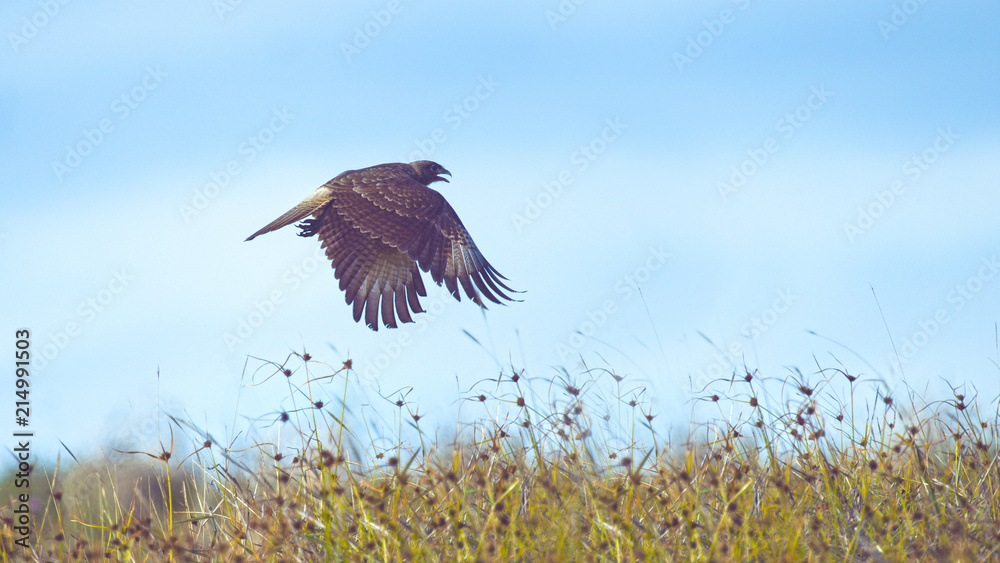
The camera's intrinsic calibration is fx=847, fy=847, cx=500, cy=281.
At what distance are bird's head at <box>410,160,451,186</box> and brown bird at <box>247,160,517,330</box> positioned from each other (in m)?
1.39

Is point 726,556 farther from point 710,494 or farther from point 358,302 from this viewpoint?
point 358,302

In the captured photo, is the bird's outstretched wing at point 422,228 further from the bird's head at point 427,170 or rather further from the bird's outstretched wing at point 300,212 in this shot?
the bird's head at point 427,170

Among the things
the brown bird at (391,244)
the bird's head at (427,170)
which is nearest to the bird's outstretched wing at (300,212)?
the brown bird at (391,244)

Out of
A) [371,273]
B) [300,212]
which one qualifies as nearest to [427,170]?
[300,212]

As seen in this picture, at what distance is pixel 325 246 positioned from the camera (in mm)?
7195

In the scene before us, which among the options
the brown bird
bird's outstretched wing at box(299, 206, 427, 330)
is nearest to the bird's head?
the brown bird

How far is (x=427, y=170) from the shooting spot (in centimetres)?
899

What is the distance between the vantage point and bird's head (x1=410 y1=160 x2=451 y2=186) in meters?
8.98

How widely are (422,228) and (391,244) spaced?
0.31 meters

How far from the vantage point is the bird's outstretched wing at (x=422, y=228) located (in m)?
6.65

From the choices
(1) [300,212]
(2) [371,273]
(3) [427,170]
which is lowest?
(2) [371,273]

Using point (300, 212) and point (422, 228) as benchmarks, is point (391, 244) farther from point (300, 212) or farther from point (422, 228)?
point (300, 212)

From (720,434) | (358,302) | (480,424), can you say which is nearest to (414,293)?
(358,302)

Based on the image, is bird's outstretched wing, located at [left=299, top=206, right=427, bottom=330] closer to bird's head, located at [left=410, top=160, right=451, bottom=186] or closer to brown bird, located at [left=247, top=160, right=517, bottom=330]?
brown bird, located at [left=247, top=160, right=517, bottom=330]
